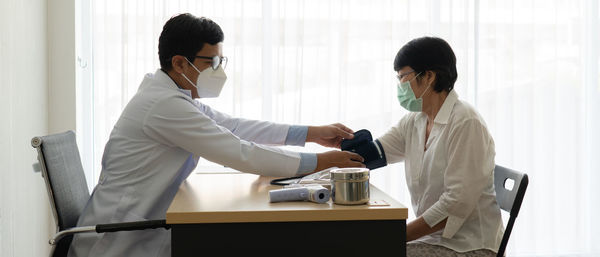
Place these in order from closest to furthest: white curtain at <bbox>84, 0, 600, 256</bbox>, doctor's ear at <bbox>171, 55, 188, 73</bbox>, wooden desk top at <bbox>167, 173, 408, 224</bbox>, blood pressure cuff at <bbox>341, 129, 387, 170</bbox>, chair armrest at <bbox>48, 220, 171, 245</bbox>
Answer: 1. wooden desk top at <bbox>167, 173, 408, 224</bbox>
2. chair armrest at <bbox>48, 220, 171, 245</bbox>
3. doctor's ear at <bbox>171, 55, 188, 73</bbox>
4. blood pressure cuff at <bbox>341, 129, 387, 170</bbox>
5. white curtain at <bbox>84, 0, 600, 256</bbox>

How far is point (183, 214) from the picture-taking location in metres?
1.33

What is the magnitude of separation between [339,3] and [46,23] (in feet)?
5.21

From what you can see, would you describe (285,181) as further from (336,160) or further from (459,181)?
(459,181)

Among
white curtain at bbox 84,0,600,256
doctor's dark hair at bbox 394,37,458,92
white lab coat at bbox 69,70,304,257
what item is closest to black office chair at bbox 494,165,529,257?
doctor's dark hair at bbox 394,37,458,92

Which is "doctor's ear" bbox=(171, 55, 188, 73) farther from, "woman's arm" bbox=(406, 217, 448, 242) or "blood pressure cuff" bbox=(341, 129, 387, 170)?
"woman's arm" bbox=(406, 217, 448, 242)

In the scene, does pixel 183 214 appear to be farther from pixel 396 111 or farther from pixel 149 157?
pixel 396 111

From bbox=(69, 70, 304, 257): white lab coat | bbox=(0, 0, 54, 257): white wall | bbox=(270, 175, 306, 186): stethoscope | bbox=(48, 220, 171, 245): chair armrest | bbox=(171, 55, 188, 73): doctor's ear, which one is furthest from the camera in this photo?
bbox=(0, 0, 54, 257): white wall

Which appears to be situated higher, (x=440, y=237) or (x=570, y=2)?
(x=570, y=2)

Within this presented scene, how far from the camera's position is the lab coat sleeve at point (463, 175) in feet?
6.06

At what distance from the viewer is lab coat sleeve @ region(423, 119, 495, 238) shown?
185 cm

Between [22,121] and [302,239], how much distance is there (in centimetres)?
183

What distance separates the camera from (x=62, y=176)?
1683 millimetres

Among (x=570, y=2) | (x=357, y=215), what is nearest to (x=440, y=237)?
(x=357, y=215)

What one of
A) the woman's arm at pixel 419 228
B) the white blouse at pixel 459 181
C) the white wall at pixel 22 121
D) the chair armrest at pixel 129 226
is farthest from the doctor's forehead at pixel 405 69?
the white wall at pixel 22 121
